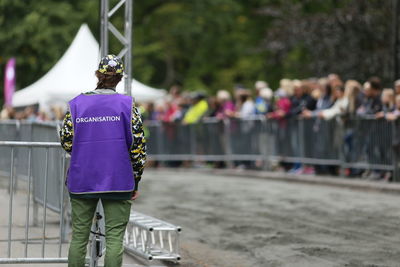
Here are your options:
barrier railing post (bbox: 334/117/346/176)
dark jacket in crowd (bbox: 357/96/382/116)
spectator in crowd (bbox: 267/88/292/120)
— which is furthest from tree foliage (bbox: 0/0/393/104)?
dark jacket in crowd (bbox: 357/96/382/116)

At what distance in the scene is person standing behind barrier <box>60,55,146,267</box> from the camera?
7426 mm

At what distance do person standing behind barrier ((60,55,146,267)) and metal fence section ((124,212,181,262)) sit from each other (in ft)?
6.71

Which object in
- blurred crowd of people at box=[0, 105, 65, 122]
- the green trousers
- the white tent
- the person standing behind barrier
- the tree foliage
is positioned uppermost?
the tree foliage

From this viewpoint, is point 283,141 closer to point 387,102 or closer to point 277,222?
point 387,102

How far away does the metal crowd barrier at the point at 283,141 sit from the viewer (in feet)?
60.9

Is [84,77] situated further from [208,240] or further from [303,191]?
[208,240]

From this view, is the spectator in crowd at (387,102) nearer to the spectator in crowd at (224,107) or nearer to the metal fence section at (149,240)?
the spectator in crowd at (224,107)

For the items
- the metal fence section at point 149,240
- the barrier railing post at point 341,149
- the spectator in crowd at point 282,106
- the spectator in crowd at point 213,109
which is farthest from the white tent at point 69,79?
the metal fence section at point 149,240

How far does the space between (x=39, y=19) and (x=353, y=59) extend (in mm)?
18941

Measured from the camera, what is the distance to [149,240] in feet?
31.6

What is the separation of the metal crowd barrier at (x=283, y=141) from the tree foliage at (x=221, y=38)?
5.34m

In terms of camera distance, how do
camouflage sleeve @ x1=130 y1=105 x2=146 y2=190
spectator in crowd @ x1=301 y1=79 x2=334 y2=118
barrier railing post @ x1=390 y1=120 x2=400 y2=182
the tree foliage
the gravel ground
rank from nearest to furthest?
→ camouflage sleeve @ x1=130 y1=105 x2=146 y2=190 < the gravel ground < barrier railing post @ x1=390 y1=120 x2=400 y2=182 < spectator in crowd @ x1=301 y1=79 x2=334 y2=118 < the tree foliage

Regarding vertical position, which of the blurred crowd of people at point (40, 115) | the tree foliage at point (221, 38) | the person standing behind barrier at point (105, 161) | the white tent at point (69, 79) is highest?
the tree foliage at point (221, 38)

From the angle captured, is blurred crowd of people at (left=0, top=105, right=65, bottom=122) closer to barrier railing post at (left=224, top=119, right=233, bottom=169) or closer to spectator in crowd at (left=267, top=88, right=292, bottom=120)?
barrier railing post at (left=224, top=119, right=233, bottom=169)
